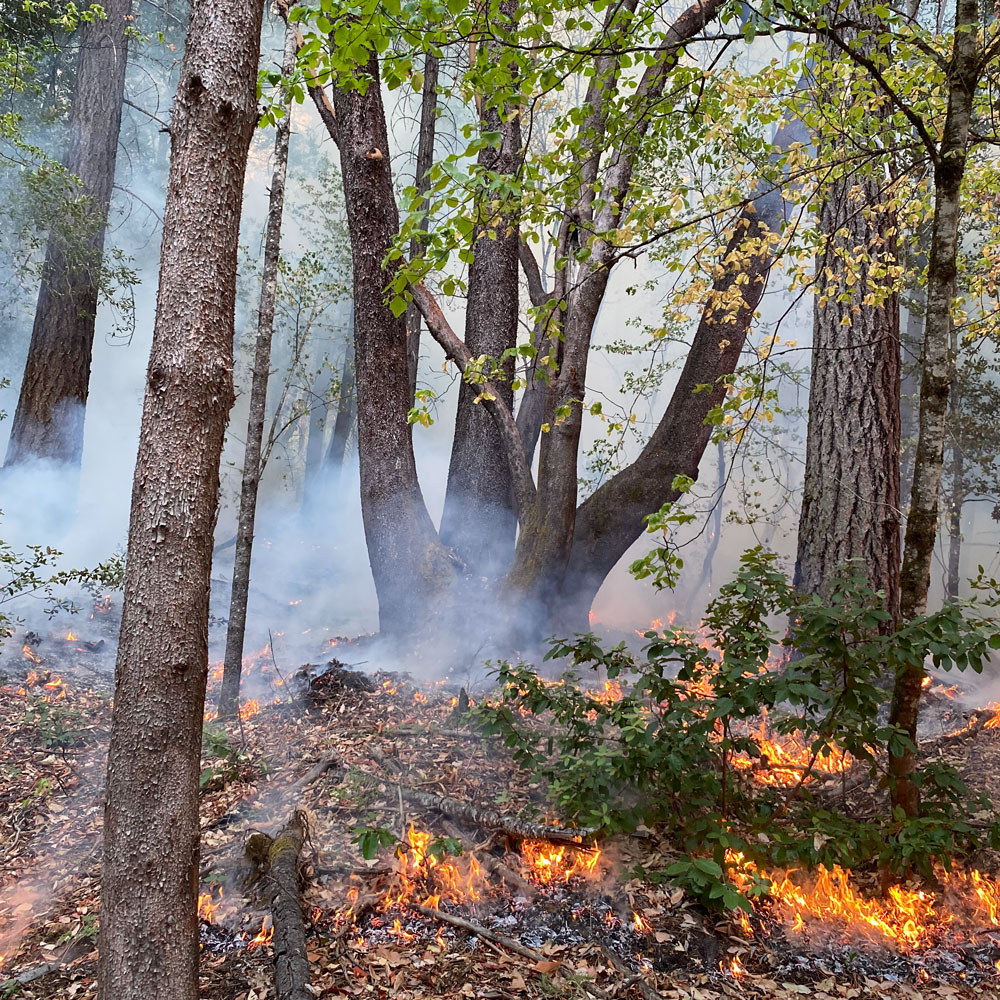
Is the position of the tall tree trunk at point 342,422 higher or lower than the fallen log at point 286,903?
higher

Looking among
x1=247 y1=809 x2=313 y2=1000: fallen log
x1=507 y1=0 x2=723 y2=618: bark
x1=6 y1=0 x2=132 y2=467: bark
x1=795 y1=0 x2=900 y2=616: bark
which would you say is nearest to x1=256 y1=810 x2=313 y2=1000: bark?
x1=247 y1=809 x2=313 y2=1000: fallen log

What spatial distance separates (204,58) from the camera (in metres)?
2.48

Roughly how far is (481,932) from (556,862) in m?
0.60

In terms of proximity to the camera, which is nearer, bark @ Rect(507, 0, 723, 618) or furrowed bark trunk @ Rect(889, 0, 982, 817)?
furrowed bark trunk @ Rect(889, 0, 982, 817)

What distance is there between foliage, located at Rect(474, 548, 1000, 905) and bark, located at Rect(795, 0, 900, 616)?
165cm

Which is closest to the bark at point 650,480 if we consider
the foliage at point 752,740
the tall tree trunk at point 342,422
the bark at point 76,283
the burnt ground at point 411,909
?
the burnt ground at point 411,909

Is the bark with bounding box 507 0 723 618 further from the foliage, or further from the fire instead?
the fire

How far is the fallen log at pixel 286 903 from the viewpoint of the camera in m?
A: 2.70

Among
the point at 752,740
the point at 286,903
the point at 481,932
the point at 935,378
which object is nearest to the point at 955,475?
the point at 935,378

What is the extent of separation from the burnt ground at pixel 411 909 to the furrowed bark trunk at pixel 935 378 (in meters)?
0.91

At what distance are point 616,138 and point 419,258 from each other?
5.03ft

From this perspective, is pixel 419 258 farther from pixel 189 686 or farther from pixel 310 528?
pixel 310 528

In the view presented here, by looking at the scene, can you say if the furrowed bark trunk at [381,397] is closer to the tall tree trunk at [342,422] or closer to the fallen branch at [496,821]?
the fallen branch at [496,821]

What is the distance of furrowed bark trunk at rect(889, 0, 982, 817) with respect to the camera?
3.04 meters
